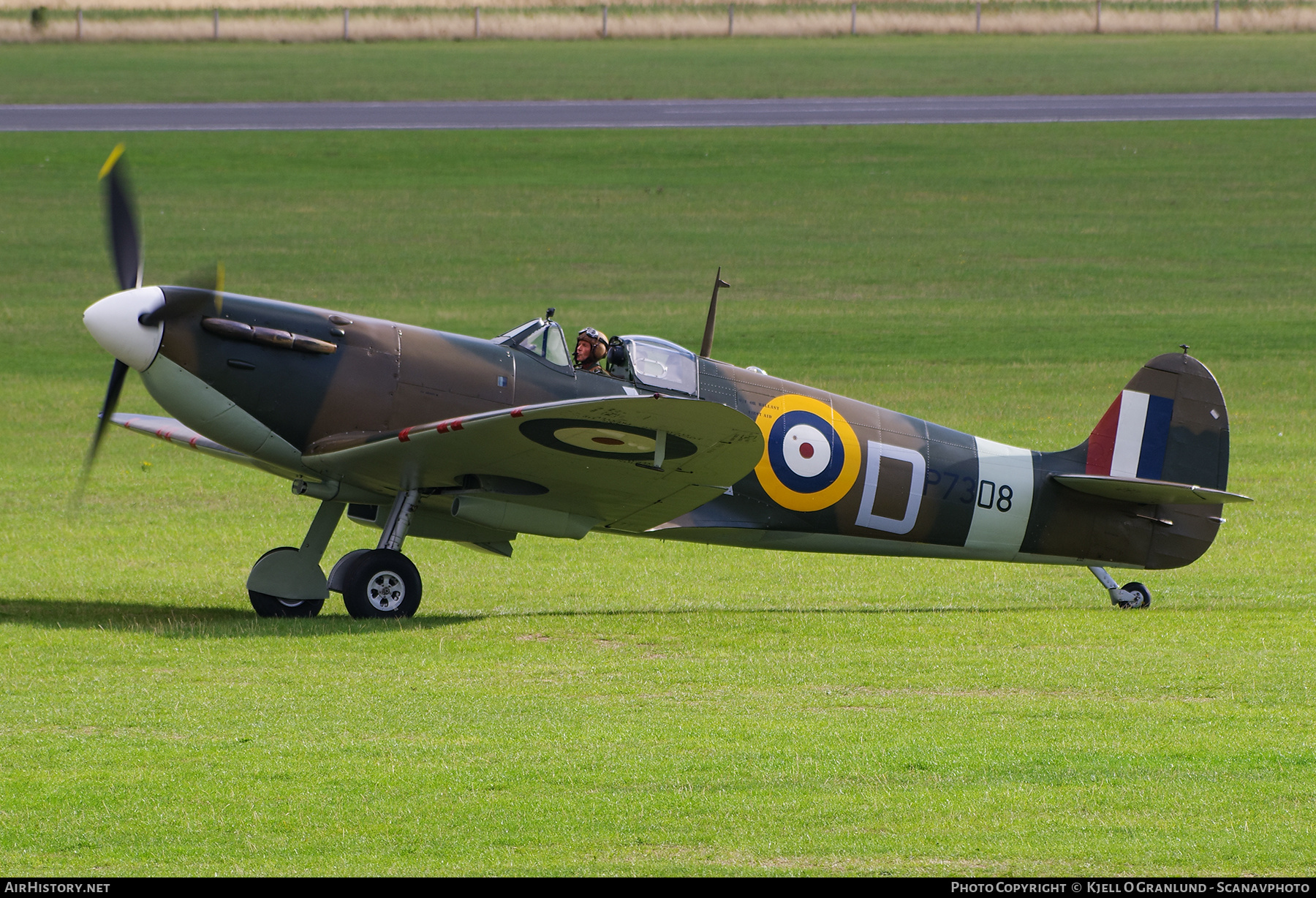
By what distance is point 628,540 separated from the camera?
17.1 meters

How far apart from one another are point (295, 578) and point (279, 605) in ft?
0.78

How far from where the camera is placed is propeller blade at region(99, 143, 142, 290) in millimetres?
12047

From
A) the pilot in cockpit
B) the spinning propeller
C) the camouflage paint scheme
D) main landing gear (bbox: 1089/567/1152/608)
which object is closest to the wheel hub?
the camouflage paint scheme

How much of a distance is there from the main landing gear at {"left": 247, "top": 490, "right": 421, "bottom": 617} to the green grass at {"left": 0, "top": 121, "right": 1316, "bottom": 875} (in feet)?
1.05

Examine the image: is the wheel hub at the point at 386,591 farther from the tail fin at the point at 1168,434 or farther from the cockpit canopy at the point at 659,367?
the tail fin at the point at 1168,434

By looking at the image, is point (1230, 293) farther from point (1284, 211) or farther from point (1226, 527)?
point (1226, 527)

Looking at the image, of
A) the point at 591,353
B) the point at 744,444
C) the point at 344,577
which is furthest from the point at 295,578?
the point at 744,444

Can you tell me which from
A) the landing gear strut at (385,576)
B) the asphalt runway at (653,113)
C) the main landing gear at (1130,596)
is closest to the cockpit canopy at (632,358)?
the landing gear strut at (385,576)

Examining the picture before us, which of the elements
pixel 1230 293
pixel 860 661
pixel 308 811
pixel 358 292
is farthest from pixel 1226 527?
pixel 358 292

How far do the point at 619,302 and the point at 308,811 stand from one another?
22.2 metres

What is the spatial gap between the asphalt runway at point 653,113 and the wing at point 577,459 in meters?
29.7

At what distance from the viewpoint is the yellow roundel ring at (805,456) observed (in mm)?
12336

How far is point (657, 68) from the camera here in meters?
49.5

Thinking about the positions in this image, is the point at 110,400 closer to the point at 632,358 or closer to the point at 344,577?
the point at 344,577
